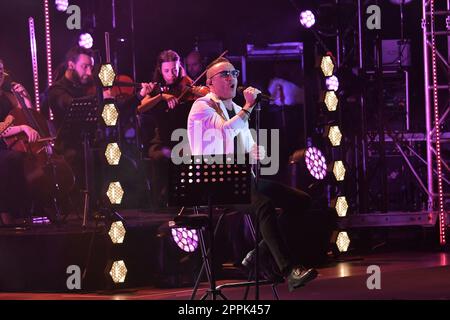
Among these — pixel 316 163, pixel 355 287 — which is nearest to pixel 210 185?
pixel 355 287

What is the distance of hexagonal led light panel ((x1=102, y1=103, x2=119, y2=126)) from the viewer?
793 centimetres

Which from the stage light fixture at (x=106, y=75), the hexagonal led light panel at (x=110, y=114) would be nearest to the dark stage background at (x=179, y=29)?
the stage light fixture at (x=106, y=75)

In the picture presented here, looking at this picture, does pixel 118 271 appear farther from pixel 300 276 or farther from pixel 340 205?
pixel 340 205

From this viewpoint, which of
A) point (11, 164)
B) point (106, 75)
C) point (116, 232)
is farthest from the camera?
point (11, 164)

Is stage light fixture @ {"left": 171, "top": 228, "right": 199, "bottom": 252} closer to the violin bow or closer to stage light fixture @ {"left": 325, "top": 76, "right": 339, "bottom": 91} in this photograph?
the violin bow

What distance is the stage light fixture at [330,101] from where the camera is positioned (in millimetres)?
8930

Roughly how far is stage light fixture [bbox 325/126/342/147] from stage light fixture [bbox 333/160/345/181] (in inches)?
7.3

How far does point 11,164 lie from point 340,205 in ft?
10.4

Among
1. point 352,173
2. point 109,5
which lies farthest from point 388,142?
point 109,5

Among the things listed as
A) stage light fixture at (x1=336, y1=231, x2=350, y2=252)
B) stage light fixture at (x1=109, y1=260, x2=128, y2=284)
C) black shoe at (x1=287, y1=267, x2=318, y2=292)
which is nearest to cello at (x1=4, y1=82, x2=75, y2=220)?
stage light fixture at (x1=109, y1=260, x2=128, y2=284)

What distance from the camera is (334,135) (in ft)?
29.3

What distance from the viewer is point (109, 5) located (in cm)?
940
